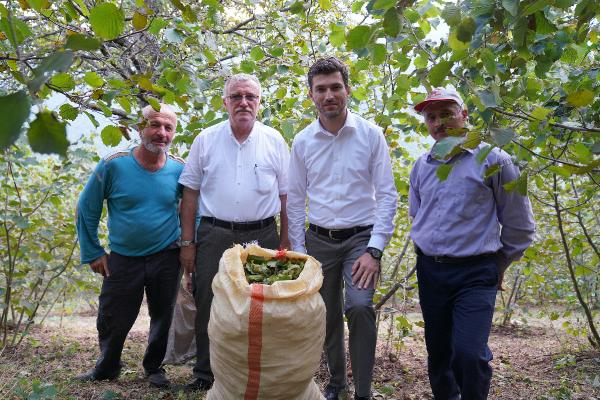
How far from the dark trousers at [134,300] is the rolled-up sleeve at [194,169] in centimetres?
50

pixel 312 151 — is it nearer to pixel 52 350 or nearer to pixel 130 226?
pixel 130 226

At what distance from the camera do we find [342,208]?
3.17 metres

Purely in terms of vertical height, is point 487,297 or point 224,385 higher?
point 487,297

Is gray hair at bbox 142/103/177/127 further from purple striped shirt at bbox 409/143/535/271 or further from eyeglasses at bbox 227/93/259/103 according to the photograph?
purple striped shirt at bbox 409/143/535/271

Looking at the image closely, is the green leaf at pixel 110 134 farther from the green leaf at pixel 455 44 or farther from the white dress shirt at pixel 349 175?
the white dress shirt at pixel 349 175

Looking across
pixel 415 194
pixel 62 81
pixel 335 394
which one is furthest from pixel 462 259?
pixel 62 81

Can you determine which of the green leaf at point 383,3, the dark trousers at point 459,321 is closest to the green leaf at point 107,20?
the green leaf at point 383,3

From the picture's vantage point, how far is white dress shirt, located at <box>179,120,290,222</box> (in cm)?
340

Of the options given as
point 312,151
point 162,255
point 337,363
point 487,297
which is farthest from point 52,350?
point 487,297

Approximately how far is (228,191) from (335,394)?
1.49m

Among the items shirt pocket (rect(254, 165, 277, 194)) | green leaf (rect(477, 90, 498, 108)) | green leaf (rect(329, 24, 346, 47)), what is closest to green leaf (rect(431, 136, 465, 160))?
green leaf (rect(477, 90, 498, 108))

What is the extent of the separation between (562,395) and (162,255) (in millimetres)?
2916

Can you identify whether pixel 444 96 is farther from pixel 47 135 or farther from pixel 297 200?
pixel 47 135

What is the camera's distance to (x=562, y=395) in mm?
3502
